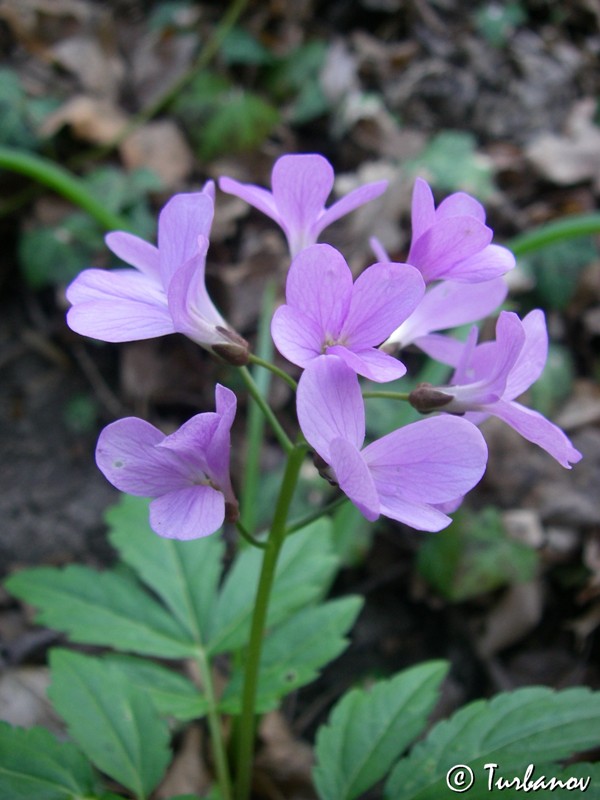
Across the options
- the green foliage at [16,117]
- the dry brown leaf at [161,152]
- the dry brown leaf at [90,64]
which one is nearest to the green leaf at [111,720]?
the dry brown leaf at [161,152]

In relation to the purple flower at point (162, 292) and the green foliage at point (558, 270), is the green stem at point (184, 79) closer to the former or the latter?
the green foliage at point (558, 270)

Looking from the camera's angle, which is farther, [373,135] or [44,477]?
[373,135]

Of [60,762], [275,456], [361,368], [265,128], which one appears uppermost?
[361,368]

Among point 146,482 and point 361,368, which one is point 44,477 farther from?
point 361,368

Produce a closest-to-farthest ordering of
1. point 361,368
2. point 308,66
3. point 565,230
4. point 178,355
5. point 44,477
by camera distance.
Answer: point 361,368 < point 565,230 < point 44,477 < point 178,355 < point 308,66

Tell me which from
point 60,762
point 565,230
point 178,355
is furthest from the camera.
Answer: point 178,355

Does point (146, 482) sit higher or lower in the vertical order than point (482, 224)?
lower

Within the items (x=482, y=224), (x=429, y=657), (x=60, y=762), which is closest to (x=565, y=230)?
(x=482, y=224)

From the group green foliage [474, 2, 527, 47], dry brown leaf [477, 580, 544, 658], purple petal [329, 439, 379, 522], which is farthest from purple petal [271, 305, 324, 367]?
green foliage [474, 2, 527, 47]
